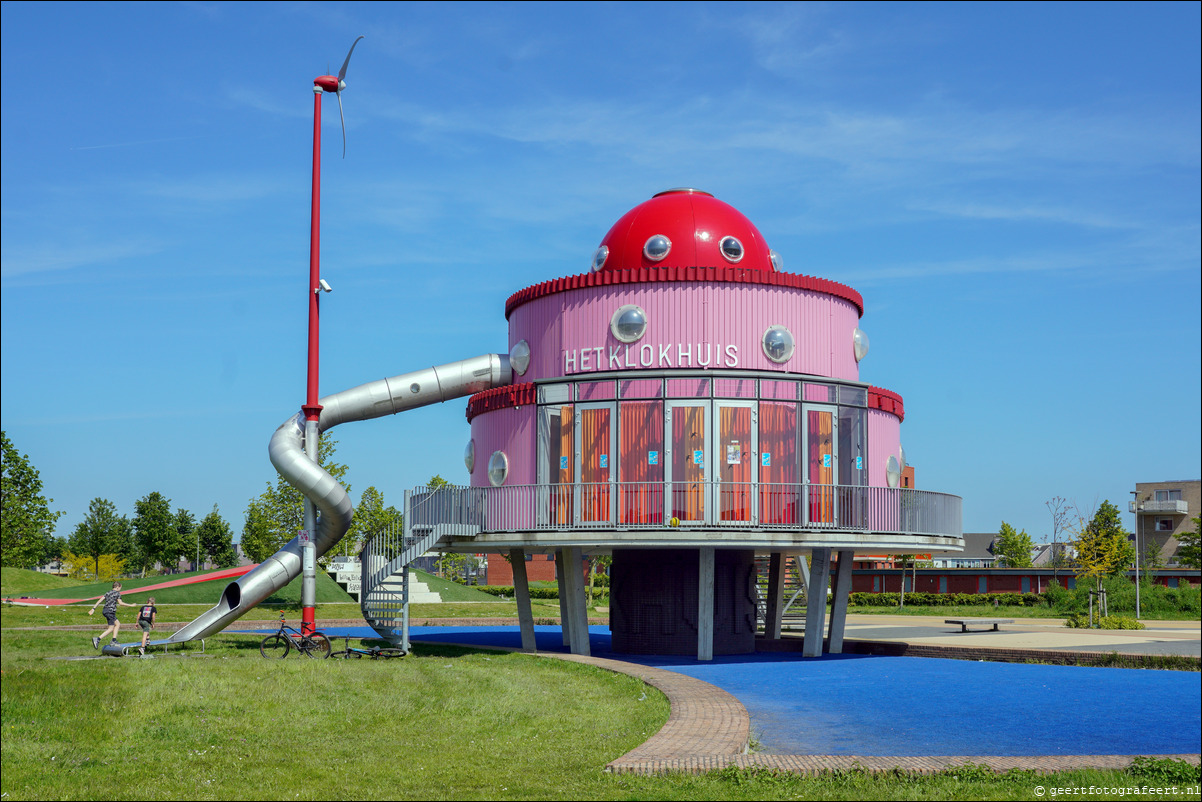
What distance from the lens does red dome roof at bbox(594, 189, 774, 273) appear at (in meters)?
29.8

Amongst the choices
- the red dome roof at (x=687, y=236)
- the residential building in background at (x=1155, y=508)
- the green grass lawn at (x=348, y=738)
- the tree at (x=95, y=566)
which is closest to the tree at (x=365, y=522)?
the tree at (x=95, y=566)

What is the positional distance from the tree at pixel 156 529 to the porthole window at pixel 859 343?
70.0m

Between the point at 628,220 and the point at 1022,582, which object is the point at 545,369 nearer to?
the point at 628,220

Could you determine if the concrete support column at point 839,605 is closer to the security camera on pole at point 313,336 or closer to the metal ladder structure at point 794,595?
the metal ladder structure at point 794,595

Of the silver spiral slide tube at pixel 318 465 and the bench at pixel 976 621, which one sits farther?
the bench at pixel 976 621

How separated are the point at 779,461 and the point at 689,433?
2309 millimetres

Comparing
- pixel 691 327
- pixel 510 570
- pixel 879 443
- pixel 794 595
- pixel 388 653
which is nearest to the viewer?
pixel 388 653

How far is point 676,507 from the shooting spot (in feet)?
87.6

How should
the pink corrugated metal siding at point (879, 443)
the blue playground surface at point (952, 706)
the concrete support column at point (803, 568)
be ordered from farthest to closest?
1. the concrete support column at point (803, 568)
2. the pink corrugated metal siding at point (879, 443)
3. the blue playground surface at point (952, 706)

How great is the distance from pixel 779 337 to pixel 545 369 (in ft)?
20.4

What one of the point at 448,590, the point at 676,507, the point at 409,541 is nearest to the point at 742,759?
the point at 676,507

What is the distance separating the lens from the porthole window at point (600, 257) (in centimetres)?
3062

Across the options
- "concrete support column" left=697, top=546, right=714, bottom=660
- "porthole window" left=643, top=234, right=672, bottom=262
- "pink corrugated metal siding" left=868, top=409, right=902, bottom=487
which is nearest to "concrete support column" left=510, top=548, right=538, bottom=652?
"concrete support column" left=697, top=546, right=714, bottom=660

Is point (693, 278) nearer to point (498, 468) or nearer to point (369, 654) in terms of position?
point (498, 468)
